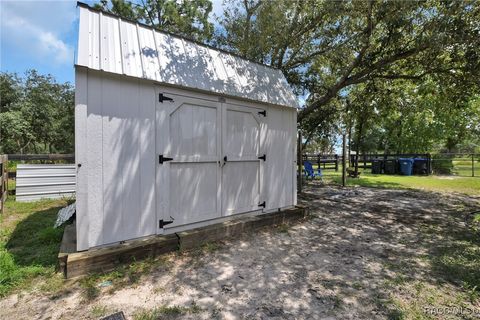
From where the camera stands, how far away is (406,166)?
14.0m

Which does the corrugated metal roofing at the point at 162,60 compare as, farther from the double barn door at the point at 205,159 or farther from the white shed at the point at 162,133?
the double barn door at the point at 205,159

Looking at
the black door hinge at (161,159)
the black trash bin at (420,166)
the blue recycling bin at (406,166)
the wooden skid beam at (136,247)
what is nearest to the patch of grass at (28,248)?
the wooden skid beam at (136,247)

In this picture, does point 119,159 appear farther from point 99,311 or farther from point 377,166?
point 377,166

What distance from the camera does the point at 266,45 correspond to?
7344 mm

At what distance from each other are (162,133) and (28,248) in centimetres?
241

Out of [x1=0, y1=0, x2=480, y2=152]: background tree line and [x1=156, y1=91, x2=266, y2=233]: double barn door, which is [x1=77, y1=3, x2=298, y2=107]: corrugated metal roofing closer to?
[x1=156, y1=91, x2=266, y2=233]: double barn door

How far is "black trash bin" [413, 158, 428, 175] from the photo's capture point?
13852 mm

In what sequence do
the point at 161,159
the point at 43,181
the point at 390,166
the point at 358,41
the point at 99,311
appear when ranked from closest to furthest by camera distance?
the point at 99,311, the point at 161,159, the point at 358,41, the point at 43,181, the point at 390,166

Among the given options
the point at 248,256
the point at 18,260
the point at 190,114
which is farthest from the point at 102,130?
the point at 248,256

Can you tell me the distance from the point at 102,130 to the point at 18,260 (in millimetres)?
1896

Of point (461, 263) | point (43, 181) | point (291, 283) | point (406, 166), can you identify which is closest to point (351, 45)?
point (461, 263)

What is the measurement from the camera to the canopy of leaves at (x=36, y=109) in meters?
18.5

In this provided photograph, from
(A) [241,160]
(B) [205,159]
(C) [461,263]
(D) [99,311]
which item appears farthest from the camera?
(A) [241,160]

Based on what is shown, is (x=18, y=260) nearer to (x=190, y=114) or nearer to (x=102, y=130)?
(x=102, y=130)
